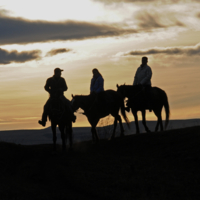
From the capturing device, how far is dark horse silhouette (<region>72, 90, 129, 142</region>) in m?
18.2

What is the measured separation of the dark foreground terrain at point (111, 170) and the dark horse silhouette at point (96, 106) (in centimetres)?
118

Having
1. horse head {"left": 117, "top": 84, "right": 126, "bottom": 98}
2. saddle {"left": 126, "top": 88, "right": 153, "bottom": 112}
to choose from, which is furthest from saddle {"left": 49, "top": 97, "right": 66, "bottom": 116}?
saddle {"left": 126, "top": 88, "right": 153, "bottom": 112}

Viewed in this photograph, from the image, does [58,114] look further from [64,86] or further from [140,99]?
[140,99]

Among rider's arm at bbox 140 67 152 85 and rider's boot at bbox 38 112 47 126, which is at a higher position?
rider's arm at bbox 140 67 152 85

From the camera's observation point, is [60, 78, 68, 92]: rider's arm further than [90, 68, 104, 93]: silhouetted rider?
No

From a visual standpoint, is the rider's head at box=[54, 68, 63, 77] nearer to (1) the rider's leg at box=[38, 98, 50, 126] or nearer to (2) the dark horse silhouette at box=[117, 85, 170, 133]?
(1) the rider's leg at box=[38, 98, 50, 126]

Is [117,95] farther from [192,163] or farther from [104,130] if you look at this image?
[104,130]

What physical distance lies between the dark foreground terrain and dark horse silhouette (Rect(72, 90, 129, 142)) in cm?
118

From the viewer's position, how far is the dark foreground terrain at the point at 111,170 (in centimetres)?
1102

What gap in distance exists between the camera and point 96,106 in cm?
1917

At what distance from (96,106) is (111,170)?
19.7ft

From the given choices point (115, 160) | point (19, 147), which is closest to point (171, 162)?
point (115, 160)

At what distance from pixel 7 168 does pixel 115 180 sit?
3.91 metres

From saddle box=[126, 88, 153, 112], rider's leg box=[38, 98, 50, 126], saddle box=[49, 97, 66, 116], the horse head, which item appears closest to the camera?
saddle box=[49, 97, 66, 116]
